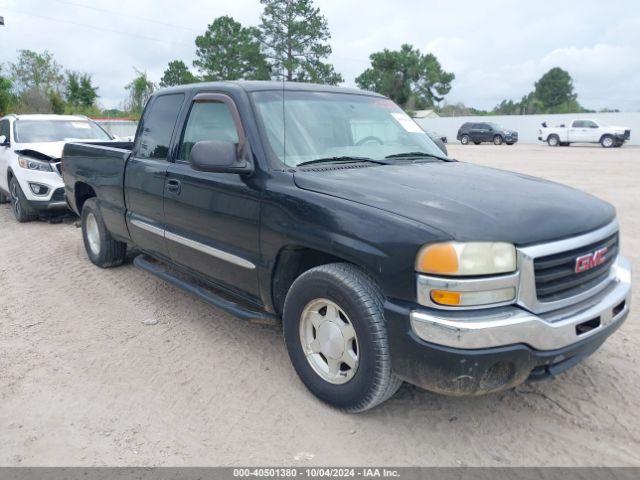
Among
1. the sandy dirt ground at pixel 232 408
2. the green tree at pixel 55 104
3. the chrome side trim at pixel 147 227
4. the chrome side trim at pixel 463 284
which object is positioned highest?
Answer: the green tree at pixel 55 104

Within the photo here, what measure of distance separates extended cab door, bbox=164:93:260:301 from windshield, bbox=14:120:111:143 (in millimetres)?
5951

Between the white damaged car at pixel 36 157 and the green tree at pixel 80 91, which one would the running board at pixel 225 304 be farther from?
the green tree at pixel 80 91

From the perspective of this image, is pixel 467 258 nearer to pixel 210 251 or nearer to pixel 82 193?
pixel 210 251

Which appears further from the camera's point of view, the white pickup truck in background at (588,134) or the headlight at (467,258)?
the white pickup truck in background at (588,134)

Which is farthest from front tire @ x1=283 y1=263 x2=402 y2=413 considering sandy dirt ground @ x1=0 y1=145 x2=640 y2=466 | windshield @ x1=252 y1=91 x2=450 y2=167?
windshield @ x1=252 y1=91 x2=450 y2=167

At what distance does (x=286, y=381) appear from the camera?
11.3 ft

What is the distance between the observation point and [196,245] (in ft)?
13.0

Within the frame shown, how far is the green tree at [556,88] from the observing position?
90.5 m

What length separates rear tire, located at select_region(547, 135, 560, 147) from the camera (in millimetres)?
34081

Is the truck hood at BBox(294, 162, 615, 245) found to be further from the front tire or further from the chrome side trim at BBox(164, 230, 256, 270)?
the chrome side trim at BBox(164, 230, 256, 270)

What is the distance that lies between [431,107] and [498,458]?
246 ft

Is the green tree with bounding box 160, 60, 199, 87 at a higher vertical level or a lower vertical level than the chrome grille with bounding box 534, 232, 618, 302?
higher

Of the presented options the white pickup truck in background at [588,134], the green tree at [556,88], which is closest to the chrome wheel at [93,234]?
the white pickup truck in background at [588,134]

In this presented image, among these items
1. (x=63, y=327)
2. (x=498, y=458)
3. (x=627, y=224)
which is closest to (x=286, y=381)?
(x=498, y=458)
